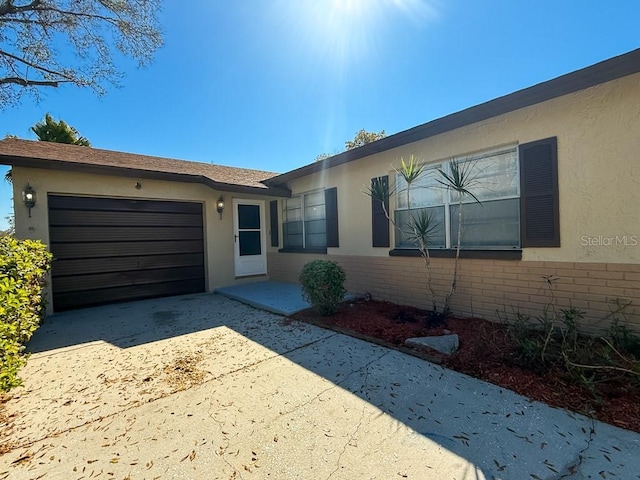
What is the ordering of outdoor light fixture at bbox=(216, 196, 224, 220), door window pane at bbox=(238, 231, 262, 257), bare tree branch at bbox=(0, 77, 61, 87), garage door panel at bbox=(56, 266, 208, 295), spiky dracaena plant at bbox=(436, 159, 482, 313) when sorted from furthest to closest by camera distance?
door window pane at bbox=(238, 231, 262, 257)
outdoor light fixture at bbox=(216, 196, 224, 220)
bare tree branch at bbox=(0, 77, 61, 87)
garage door panel at bbox=(56, 266, 208, 295)
spiky dracaena plant at bbox=(436, 159, 482, 313)

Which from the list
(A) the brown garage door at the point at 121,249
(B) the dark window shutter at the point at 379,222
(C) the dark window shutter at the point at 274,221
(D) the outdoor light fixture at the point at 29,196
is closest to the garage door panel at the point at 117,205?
(A) the brown garage door at the point at 121,249

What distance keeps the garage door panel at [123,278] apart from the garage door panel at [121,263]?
99 mm

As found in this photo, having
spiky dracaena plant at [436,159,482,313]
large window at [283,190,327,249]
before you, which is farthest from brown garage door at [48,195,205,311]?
spiky dracaena plant at [436,159,482,313]

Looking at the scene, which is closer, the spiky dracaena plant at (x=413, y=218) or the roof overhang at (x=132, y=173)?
the spiky dracaena plant at (x=413, y=218)

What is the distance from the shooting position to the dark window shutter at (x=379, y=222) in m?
5.98

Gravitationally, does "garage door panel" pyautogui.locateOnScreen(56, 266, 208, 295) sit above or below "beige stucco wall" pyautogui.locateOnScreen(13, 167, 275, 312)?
below

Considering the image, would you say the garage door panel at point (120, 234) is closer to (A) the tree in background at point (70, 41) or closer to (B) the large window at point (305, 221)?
(B) the large window at point (305, 221)

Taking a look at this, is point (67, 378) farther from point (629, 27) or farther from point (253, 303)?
point (629, 27)

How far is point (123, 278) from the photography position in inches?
275

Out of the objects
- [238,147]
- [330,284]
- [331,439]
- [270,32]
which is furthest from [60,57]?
[331,439]

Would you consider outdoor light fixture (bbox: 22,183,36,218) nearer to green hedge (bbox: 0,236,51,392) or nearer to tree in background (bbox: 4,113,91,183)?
green hedge (bbox: 0,236,51,392)

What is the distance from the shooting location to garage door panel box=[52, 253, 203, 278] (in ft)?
20.7
